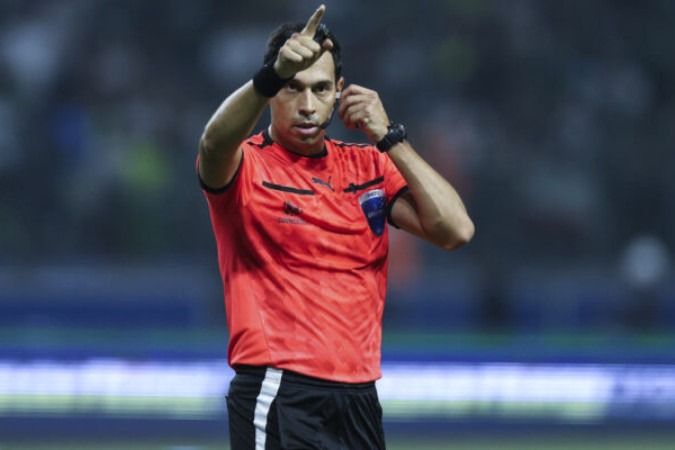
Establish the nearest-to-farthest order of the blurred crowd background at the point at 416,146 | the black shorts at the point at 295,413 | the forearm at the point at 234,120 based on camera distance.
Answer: the forearm at the point at 234,120, the black shorts at the point at 295,413, the blurred crowd background at the point at 416,146

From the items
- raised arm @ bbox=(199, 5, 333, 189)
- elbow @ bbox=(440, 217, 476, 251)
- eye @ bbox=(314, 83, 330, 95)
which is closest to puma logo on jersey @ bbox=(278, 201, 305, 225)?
raised arm @ bbox=(199, 5, 333, 189)

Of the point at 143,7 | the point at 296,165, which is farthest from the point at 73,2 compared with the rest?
the point at 296,165

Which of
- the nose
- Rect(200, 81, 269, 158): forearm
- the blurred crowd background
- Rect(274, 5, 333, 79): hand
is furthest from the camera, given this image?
the blurred crowd background

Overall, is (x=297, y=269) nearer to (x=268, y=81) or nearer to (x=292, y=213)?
(x=292, y=213)

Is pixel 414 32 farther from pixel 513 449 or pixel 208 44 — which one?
pixel 513 449

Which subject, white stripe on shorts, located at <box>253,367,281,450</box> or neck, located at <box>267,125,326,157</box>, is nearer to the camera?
white stripe on shorts, located at <box>253,367,281,450</box>

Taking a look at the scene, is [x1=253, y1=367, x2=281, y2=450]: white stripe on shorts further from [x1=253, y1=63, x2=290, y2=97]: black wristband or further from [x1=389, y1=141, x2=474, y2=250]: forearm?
[x1=253, y1=63, x2=290, y2=97]: black wristband

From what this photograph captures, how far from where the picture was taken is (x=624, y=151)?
33.9 ft

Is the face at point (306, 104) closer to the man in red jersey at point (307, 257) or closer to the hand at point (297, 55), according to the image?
the man in red jersey at point (307, 257)

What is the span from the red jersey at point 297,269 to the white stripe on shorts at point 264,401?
0.12 feet

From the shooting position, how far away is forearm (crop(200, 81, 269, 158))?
10.8 feet

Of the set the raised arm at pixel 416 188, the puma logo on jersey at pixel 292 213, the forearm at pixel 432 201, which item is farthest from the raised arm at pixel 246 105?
the forearm at pixel 432 201

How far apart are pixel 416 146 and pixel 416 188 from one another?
6.36 meters

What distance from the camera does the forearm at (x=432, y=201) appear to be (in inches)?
147
